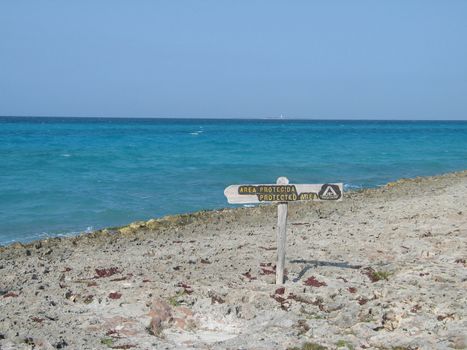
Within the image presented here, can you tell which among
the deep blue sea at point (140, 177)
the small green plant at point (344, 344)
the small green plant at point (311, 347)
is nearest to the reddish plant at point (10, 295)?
the small green plant at point (311, 347)

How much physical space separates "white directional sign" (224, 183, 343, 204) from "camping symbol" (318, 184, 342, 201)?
16 mm

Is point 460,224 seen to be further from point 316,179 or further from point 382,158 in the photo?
point 382,158

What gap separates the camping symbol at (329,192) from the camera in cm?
747

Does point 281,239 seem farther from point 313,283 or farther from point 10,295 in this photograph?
point 10,295

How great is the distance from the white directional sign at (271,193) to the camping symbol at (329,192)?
0.02 meters

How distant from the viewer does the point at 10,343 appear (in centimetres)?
576

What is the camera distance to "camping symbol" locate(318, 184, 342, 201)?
7.47 meters

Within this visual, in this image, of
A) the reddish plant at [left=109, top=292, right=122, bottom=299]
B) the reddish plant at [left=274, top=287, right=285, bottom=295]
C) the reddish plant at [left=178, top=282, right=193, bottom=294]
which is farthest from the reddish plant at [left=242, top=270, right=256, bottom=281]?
the reddish plant at [left=109, top=292, right=122, bottom=299]

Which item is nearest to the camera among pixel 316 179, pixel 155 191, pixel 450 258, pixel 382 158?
pixel 450 258


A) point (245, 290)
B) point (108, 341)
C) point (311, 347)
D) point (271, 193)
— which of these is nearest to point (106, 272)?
point (245, 290)

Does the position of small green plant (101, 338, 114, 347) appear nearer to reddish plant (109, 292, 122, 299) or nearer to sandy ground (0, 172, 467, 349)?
sandy ground (0, 172, 467, 349)

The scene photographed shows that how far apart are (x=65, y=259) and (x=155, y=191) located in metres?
11.9

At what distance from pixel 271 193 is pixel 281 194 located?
0.14 metres

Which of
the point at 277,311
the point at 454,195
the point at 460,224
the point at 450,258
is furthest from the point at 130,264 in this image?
the point at 454,195
